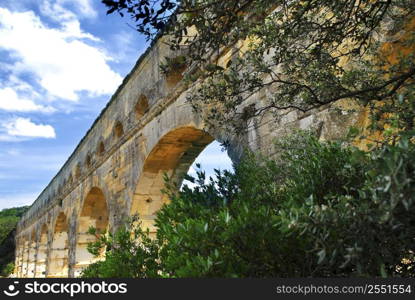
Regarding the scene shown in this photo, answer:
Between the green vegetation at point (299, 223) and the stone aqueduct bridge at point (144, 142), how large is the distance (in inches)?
42.1

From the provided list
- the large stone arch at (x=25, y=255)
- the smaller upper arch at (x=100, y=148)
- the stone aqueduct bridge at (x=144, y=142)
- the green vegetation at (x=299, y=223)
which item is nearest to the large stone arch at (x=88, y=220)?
the stone aqueduct bridge at (x=144, y=142)

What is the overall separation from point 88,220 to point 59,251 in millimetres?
5193

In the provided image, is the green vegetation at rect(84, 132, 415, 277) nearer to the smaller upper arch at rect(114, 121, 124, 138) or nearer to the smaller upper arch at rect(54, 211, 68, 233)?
the smaller upper arch at rect(114, 121, 124, 138)

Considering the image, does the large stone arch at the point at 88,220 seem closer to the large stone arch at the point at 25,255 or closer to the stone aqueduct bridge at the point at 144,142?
the stone aqueduct bridge at the point at 144,142

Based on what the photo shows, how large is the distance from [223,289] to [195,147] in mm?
5123

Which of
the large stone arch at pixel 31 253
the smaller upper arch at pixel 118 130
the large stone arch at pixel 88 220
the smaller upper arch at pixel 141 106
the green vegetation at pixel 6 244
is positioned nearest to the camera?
the smaller upper arch at pixel 141 106

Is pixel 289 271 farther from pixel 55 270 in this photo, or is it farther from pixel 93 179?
pixel 55 270

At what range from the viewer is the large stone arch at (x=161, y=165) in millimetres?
6238

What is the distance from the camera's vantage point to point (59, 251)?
15211mm

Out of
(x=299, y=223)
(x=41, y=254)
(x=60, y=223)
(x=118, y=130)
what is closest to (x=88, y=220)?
(x=118, y=130)

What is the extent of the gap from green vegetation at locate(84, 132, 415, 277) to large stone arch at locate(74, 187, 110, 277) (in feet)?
28.9

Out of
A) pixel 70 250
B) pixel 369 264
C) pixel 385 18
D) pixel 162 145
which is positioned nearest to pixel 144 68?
pixel 162 145

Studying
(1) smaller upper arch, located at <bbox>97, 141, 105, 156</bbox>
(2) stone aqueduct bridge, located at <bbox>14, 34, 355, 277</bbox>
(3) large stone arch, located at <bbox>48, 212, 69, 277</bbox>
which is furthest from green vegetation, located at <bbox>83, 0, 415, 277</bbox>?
(3) large stone arch, located at <bbox>48, 212, 69, 277</bbox>

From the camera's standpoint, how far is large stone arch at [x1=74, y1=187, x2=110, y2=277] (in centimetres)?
1060
